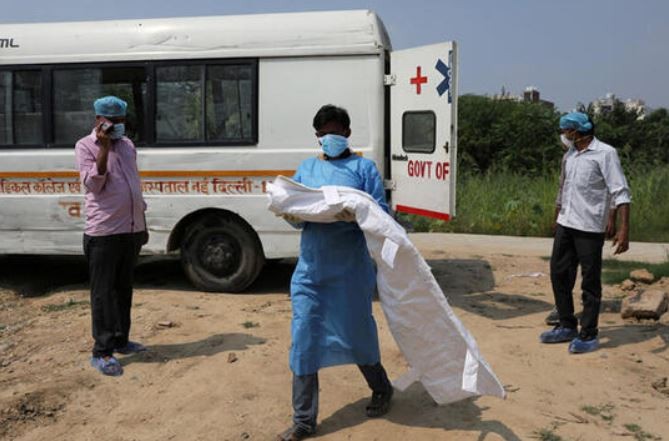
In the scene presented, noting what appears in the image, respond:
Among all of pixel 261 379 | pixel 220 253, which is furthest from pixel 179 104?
pixel 261 379

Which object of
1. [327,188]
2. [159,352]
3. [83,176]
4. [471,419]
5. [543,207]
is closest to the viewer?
[327,188]

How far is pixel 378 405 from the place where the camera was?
378cm

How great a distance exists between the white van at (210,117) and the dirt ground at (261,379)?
2.12 feet

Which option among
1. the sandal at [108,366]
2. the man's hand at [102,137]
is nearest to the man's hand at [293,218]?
the man's hand at [102,137]

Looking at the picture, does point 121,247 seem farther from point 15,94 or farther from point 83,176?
point 15,94

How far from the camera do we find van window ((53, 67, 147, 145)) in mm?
6398

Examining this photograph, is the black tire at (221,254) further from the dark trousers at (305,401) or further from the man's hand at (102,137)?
the dark trousers at (305,401)

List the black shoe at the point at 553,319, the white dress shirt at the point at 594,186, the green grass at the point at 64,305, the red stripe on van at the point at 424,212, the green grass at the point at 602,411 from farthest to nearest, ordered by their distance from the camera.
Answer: the green grass at the point at 64,305 → the red stripe on van at the point at 424,212 → the black shoe at the point at 553,319 → the white dress shirt at the point at 594,186 → the green grass at the point at 602,411

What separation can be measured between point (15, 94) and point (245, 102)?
2.27 metres

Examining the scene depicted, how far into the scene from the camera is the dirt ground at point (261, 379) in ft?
12.1

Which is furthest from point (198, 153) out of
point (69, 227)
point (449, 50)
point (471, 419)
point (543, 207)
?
point (543, 207)

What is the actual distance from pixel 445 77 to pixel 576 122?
1.24m

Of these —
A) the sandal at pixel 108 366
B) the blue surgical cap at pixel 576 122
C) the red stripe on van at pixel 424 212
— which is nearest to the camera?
the sandal at pixel 108 366

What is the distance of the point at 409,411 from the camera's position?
3.82 m
